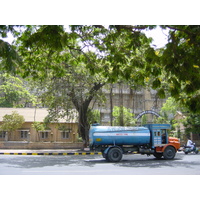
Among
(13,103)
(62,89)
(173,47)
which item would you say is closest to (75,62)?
(173,47)

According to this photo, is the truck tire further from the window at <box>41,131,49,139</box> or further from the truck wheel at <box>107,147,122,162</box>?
the window at <box>41,131,49,139</box>

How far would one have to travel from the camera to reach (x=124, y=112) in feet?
87.6

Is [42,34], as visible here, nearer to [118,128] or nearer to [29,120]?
[118,128]

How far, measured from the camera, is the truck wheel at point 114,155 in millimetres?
13500

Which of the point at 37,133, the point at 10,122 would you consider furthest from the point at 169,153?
the point at 37,133

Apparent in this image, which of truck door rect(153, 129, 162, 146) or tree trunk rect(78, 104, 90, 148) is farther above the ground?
tree trunk rect(78, 104, 90, 148)

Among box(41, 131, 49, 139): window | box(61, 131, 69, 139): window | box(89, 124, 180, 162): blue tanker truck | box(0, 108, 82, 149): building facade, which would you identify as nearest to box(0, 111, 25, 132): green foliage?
box(0, 108, 82, 149): building facade

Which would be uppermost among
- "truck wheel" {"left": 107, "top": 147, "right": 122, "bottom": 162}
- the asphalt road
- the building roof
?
the building roof

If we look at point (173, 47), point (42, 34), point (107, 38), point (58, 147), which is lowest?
point (58, 147)

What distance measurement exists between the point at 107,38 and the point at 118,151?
24.1 ft

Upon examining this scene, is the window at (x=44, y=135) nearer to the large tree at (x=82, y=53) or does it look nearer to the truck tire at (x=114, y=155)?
the truck tire at (x=114, y=155)

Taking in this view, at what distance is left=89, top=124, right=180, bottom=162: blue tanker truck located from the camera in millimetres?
13968

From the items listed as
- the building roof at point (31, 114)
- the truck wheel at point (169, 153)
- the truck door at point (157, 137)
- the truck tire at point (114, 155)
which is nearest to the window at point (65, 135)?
the building roof at point (31, 114)

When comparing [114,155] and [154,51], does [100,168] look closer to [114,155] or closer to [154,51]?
[114,155]
